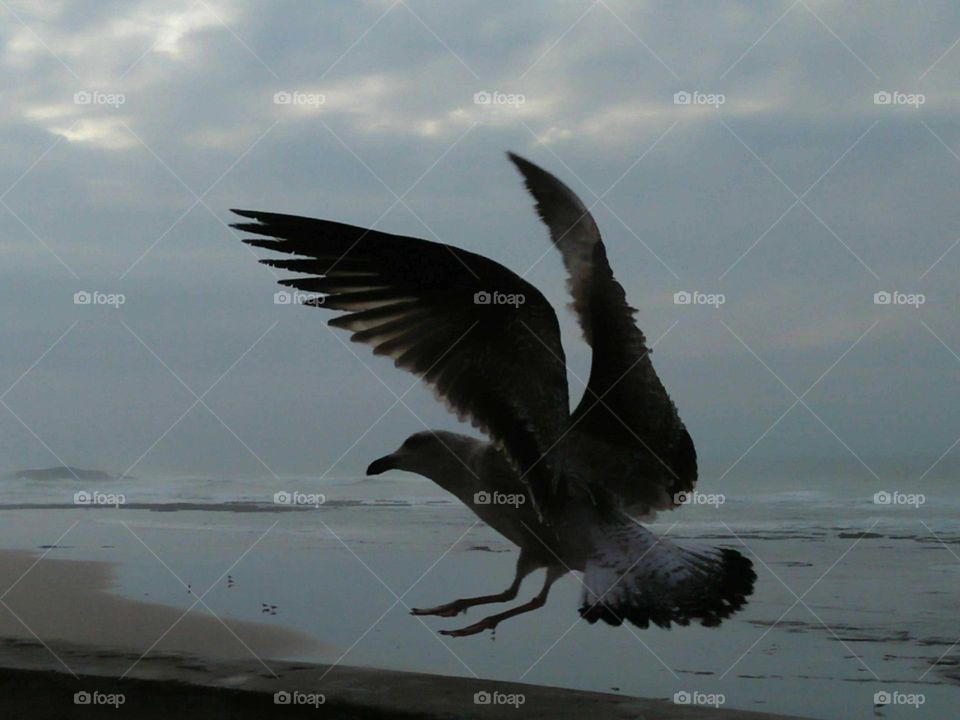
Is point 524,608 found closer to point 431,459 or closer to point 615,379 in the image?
point 431,459

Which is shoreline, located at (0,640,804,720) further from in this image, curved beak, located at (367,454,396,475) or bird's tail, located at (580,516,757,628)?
curved beak, located at (367,454,396,475)

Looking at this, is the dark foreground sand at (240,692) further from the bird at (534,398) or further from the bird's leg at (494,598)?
the bird at (534,398)

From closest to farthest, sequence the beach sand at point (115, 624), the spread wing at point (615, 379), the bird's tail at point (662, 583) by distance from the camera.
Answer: the bird's tail at point (662, 583) < the spread wing at point (615, 379) < the beach sand at point (115, 624)

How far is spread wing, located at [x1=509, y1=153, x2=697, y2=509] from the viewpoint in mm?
4309

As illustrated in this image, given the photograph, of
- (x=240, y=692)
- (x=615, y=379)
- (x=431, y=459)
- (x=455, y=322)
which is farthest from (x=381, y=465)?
(x=240, y=692)

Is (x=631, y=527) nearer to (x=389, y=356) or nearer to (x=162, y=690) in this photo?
(x=389, y=356)

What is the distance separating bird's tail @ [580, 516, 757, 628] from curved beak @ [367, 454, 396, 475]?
3.40ft

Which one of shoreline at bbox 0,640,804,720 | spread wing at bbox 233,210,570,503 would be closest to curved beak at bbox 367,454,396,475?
spread wing at bbox 233,210,570,503

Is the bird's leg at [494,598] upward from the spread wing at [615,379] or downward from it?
downward

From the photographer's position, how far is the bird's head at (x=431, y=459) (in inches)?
181

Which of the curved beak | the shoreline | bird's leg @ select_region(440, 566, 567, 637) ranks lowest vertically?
the shoreline

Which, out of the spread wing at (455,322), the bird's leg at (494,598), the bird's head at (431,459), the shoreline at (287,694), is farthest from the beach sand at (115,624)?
the spread wing at (455,322)

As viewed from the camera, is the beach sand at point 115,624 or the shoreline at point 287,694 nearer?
the shoreline at point 287,694

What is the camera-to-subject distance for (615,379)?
14.9ft
